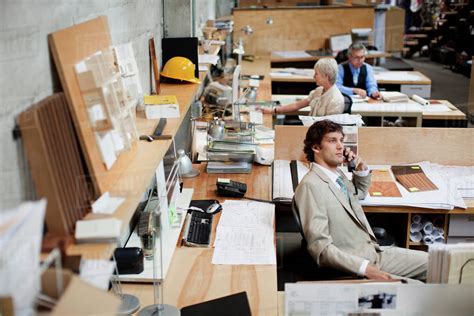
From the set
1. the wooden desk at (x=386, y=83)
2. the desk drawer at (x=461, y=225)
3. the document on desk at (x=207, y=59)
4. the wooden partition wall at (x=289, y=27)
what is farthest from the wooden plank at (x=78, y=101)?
the wooden partition wall at (x=289, y=27)

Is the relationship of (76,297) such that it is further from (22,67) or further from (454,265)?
(454,265)

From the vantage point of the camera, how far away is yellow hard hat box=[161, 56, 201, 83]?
3.64 m

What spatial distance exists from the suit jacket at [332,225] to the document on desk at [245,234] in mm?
186

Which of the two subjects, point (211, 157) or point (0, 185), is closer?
point (0, 185)

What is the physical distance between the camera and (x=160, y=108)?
2.76 meters

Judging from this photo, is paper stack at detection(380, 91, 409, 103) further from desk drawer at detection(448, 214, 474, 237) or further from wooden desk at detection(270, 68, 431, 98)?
desk drawer at detection(448, 214, 474, 237)

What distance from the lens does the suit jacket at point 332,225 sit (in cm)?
280

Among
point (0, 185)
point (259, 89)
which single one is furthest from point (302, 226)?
point (259, 89)

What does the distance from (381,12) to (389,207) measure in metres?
3.04

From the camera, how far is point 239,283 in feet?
8.04

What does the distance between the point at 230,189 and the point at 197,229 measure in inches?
18.5

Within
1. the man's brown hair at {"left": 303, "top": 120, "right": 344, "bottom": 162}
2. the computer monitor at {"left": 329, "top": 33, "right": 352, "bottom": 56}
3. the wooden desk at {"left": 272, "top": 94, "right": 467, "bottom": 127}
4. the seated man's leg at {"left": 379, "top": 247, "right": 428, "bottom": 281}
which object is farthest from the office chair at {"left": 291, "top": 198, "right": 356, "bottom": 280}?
the computer monitor at {"left": 329, "top": 33, "right": 352, "bottom": 56}

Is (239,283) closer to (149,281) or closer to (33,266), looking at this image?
(149,281)

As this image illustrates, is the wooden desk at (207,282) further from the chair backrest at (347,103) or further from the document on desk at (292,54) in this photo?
the document on desk at (292,54)
